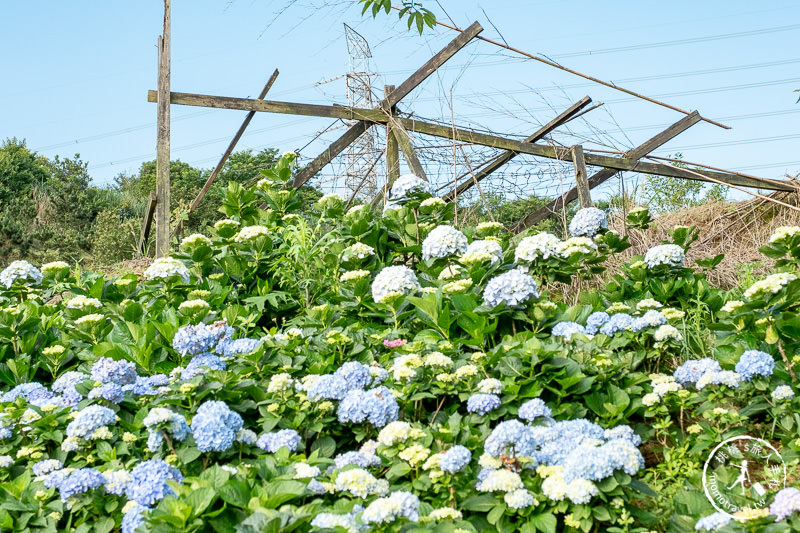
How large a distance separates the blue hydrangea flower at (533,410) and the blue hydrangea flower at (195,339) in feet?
4.24

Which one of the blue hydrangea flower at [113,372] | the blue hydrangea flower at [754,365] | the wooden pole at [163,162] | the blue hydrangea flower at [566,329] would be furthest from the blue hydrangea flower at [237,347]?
the wooden pole at [163,162]

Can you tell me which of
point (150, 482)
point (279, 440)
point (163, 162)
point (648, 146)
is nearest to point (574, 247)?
point (279, 440)

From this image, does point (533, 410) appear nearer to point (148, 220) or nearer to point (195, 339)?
point (195, 339)

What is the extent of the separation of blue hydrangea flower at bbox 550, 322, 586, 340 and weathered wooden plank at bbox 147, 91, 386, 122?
161 inches

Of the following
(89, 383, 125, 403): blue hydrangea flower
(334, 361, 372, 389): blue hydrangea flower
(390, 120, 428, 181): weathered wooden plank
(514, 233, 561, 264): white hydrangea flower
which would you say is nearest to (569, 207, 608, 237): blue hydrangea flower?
(514, 233, 561, 264): white hydrangea flower

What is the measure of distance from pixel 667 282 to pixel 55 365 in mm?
3040

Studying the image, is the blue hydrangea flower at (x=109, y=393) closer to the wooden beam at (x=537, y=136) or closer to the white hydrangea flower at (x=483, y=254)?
the white hydrangea flower at (x=483, y=254)

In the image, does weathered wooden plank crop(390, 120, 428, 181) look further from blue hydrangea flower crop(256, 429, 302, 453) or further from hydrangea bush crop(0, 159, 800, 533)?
blue hydrangea flower crop(256, 429, 302, 453)

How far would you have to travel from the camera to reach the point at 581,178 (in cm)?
607

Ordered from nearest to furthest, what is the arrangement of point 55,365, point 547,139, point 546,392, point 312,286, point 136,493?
1. point 136,493
2. point 546,392
3. point 55,365
4. point 312,286
5. point 547,139

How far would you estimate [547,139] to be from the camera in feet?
21.9

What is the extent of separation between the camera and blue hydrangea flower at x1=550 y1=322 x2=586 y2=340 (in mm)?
2891

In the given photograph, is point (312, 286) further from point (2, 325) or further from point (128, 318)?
point (2, 325)

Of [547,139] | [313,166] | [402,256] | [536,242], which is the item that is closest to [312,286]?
[402,256]
